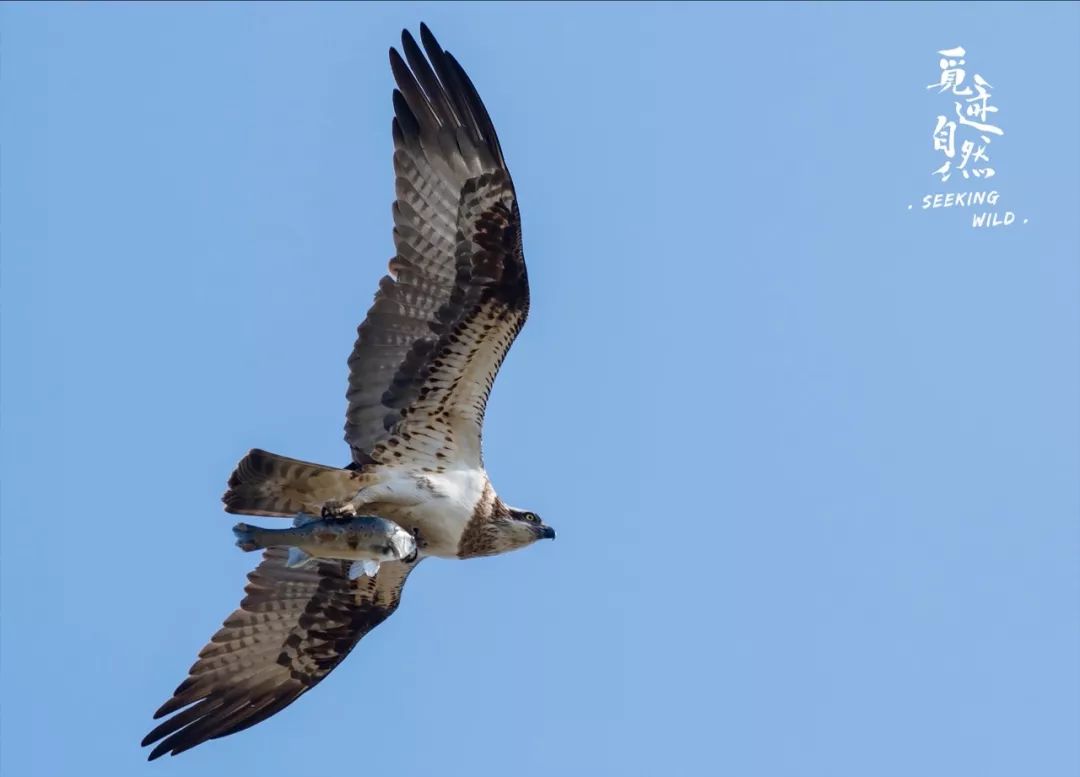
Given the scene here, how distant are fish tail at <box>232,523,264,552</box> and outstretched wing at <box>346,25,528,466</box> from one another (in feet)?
3.00

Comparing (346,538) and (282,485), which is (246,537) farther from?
(346,538)

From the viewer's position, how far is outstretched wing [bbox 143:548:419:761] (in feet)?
41.0

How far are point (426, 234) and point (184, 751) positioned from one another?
12.2 ft

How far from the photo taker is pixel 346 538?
11305 mm

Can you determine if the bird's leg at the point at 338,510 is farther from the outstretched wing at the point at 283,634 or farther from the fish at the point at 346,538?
the outstretched wing at the point at 283,634

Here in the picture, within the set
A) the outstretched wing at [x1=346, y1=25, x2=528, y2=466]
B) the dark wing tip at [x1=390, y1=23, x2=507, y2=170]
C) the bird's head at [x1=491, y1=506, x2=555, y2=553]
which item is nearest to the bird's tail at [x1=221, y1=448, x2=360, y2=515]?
the outstretched wing at [x1=346, y1=25, x2=528, y2=466]

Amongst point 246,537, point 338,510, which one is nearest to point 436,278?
point 338,510

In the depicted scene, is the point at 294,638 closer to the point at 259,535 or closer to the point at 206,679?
the point at 206,679

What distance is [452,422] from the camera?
11.9m

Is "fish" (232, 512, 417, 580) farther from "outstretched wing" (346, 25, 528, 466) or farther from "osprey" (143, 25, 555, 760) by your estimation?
"outstretched wing" (346, 25, 528, 466)

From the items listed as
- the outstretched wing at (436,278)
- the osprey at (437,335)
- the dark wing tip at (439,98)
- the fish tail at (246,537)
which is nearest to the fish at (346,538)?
the fish tail at (246,537)

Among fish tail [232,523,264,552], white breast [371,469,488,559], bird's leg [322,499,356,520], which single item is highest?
white breast [371,469,488,559]

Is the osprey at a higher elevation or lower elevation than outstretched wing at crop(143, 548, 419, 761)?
higher

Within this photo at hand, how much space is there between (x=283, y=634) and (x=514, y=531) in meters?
1.98
